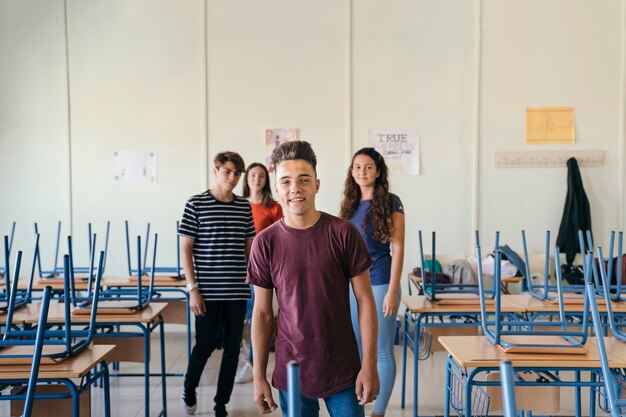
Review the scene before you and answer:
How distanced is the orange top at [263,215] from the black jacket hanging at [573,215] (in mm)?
2706

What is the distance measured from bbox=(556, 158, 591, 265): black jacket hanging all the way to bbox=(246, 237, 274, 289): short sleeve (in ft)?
13.2

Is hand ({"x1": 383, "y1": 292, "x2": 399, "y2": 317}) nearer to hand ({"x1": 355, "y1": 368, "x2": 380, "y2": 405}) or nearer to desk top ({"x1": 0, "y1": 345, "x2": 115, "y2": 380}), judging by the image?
hand ({"x1": 355, "y1": 368, "x2": 380, "y2": 405})

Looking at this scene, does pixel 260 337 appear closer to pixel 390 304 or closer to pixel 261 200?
pixel 390 304

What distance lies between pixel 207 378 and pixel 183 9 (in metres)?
3.23

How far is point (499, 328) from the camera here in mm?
2051

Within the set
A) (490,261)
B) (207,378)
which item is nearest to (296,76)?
(490,261)

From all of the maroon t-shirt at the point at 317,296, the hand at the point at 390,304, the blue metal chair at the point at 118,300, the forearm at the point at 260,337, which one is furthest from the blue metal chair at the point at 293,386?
the blue metal chair at the point at 118,300

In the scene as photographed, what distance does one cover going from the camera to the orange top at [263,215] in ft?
11.7

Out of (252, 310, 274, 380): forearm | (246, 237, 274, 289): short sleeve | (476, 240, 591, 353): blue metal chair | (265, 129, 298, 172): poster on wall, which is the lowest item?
(476, 240, 591, 353): blue metal chair

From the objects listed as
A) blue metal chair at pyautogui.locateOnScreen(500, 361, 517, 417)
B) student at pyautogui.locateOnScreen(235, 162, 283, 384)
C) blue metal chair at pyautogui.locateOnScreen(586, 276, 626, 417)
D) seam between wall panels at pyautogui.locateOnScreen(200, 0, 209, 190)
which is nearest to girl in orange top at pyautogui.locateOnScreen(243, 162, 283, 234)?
student at pyautogui.locateOnScreen(235, 162, 283, 384)

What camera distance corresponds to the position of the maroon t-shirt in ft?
4.58

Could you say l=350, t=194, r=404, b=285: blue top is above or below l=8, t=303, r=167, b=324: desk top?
above

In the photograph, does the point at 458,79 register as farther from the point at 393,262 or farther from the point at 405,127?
the point at 393,262

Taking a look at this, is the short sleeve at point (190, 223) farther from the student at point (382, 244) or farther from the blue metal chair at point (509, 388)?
the blue metal chair at point (509, 388)
